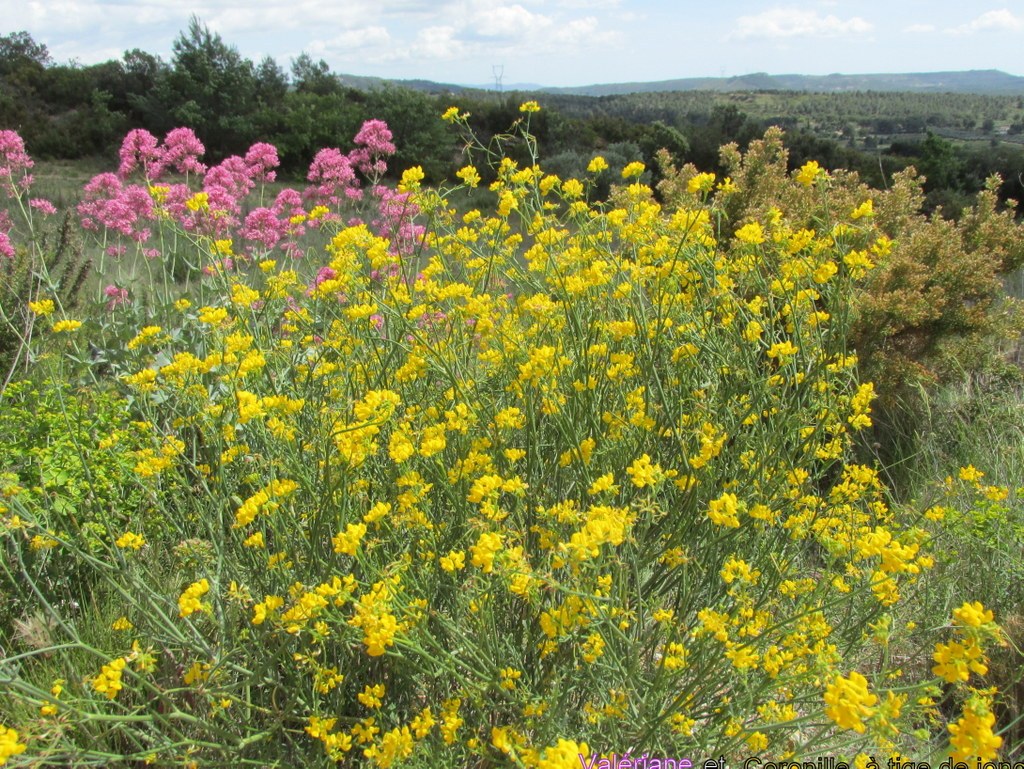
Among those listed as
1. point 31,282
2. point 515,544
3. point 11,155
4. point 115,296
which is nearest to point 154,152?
point 11,155

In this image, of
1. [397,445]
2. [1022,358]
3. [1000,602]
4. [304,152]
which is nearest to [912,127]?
[304,152]

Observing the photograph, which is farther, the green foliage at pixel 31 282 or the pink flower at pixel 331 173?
the pink flower at pixel 331 173

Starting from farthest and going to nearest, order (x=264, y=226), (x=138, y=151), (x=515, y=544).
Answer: (x=138, y=151)
(x=264, y=226)
(x=515, y=544)

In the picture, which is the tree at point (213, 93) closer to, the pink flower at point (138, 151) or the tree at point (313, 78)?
the tree at point (313, 78)

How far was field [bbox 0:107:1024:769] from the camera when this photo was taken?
167 centimetres

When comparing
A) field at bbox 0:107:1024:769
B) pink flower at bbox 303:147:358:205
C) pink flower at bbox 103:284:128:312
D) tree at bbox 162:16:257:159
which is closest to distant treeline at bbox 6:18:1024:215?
tree at bbox 162:16:257:159

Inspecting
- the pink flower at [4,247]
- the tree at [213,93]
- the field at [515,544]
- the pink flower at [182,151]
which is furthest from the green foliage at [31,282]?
the tree at [213,93]

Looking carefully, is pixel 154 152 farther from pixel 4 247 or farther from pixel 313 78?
pixel 313 78

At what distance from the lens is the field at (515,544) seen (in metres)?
1.67

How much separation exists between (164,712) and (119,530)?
0.91m

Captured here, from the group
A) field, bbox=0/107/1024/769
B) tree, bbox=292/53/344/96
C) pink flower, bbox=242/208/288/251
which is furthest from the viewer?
tree, bbox=292/53/344/96

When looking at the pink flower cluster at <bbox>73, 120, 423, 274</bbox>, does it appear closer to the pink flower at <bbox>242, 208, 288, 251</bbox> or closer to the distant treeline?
the pink flower at <bbox>242, 208, 288, 251</bbox>

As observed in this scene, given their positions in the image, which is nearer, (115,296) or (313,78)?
(115,296)

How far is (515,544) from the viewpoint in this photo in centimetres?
220
